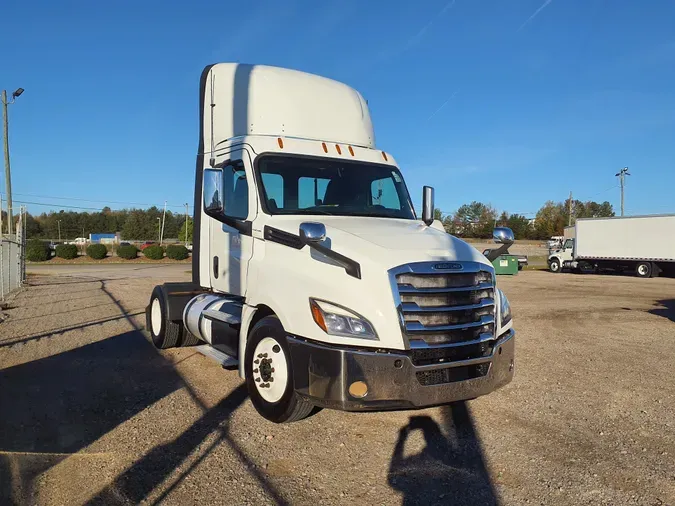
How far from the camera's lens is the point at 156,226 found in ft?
376

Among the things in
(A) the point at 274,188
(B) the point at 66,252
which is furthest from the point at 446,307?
(B) the point at 66,252

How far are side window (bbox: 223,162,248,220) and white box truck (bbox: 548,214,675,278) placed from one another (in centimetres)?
3285

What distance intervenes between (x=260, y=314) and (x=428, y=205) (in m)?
2.33

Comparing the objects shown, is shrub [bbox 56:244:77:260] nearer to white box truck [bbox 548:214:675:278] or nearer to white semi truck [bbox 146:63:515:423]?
white box truck [bbox 548:214:675:278]

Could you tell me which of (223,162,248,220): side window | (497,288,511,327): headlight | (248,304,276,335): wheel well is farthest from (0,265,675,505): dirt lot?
(223,162,248,220): side window

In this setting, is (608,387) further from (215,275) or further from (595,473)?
(215,275)

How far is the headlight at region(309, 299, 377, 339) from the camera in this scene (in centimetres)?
422

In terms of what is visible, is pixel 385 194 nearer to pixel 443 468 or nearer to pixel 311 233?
pixel 311 233

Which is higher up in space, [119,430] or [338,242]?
[338,242]

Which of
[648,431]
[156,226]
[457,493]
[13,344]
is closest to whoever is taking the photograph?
[457,493]

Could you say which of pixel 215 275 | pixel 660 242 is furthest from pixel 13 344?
pixel 660 242

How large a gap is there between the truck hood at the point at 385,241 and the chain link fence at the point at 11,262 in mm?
10633

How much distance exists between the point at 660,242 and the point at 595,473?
33.3m

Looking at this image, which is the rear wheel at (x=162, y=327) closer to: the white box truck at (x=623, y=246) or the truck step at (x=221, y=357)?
the truck step at (x=221, y=357)
